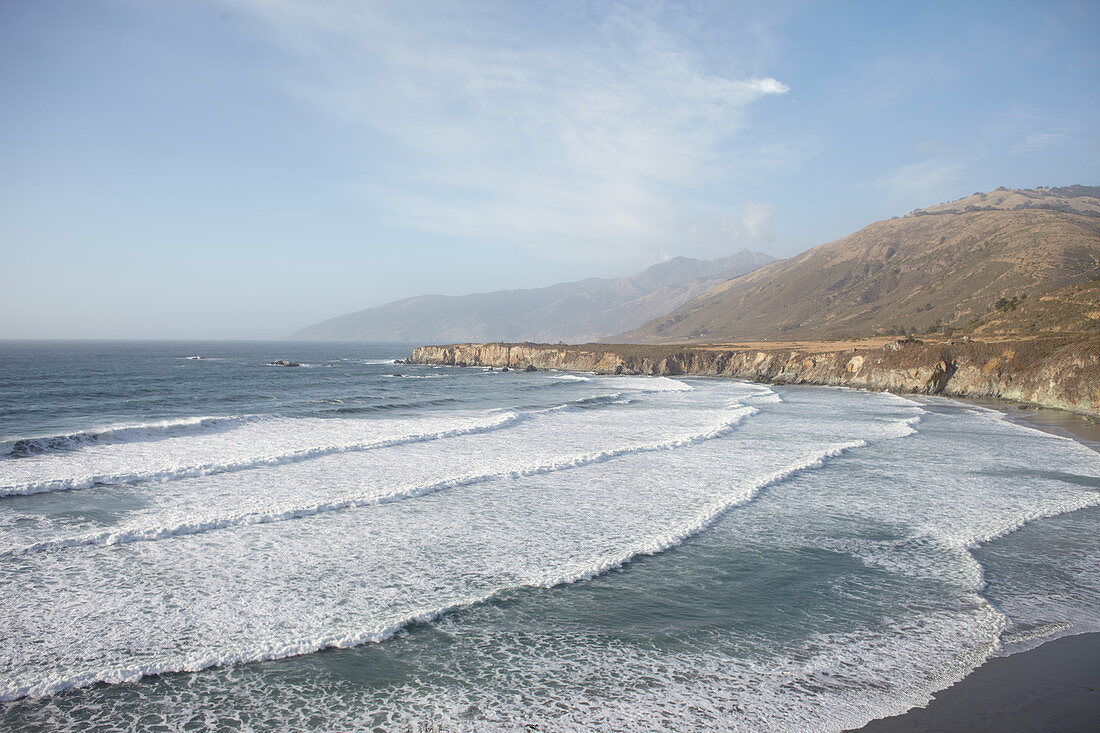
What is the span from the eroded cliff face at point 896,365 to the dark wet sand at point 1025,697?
29.4 metres

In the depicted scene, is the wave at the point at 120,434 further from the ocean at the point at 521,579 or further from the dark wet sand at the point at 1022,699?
the dark wet sand at the point at 1022,699

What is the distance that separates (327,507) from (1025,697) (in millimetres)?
12817

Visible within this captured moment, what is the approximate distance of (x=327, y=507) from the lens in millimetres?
13500

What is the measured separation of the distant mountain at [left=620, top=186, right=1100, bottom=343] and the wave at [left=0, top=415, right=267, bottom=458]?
206 feet

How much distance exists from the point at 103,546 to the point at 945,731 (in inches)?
532

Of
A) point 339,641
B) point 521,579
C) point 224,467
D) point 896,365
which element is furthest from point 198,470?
point 896,365

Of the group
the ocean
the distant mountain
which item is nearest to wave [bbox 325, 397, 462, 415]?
the ocean

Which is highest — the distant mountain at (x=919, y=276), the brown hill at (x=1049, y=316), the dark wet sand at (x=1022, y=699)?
the distant mountain at (x=919, y=276)

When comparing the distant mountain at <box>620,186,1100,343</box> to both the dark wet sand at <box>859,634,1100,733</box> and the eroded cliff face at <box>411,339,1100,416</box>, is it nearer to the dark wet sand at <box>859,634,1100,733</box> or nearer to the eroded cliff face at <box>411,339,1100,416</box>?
the eroded cliff face at <box>411,339,1100,416</box>

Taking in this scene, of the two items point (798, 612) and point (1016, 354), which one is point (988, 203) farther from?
point (798, 612)

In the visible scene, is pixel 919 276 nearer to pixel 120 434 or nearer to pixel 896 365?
pixel 896 365

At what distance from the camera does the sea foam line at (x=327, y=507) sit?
10953mm

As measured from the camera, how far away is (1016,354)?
35562 mm

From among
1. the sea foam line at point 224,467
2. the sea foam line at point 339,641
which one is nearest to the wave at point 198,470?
the sea foam line at point 224,467
